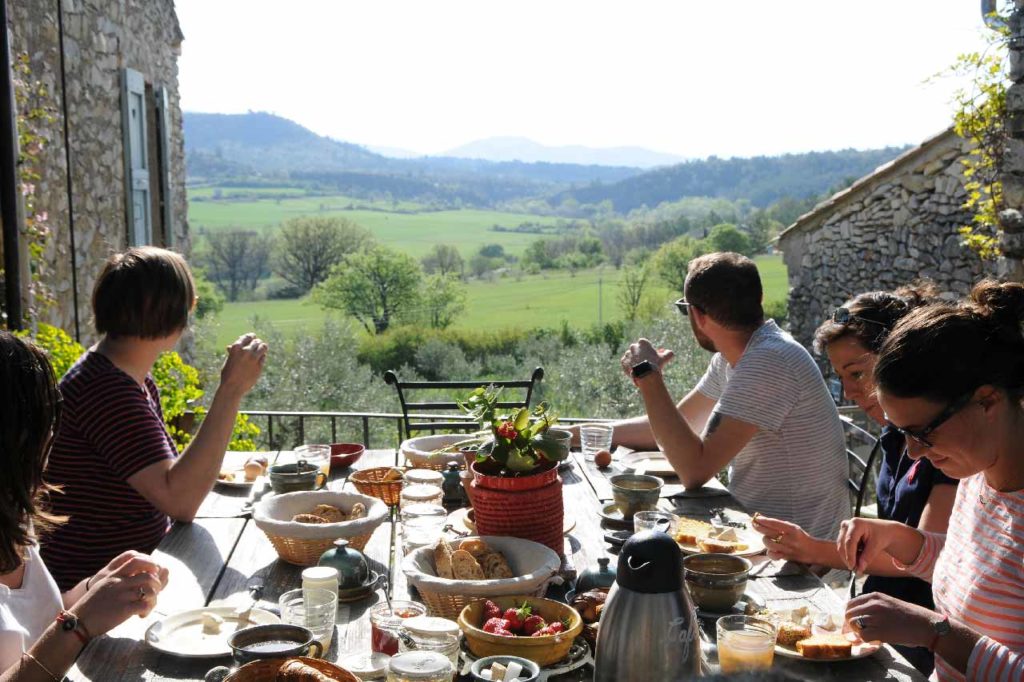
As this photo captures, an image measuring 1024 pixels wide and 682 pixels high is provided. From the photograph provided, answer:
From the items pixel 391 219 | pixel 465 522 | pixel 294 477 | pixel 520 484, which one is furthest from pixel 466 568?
pixel 391 219

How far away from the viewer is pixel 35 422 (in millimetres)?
1564

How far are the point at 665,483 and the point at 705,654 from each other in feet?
4.40

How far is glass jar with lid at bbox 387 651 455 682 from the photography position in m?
1.41

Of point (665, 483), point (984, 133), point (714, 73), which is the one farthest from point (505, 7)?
point (714, 73)

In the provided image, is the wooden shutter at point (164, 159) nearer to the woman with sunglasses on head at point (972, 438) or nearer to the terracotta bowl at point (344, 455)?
the terracotta bowl at point (344, 455)

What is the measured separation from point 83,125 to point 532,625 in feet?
18.2

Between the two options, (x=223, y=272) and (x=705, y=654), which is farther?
(x=223, y=272)

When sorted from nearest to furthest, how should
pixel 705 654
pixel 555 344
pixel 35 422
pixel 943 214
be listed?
pixel 35 422 → pixel 705 654 → pixel 943 214 → pixel 555 344

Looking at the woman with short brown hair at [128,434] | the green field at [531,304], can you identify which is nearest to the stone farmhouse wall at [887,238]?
the woman with short brown hair at [128,434]

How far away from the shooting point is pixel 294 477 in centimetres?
278

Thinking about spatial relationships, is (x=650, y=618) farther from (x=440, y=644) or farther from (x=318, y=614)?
(x=318, y=614)

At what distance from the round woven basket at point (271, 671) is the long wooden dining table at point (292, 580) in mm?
284

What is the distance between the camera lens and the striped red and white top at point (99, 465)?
92.5 inches

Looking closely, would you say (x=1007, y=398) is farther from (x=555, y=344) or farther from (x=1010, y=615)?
(x=555, y=344)
